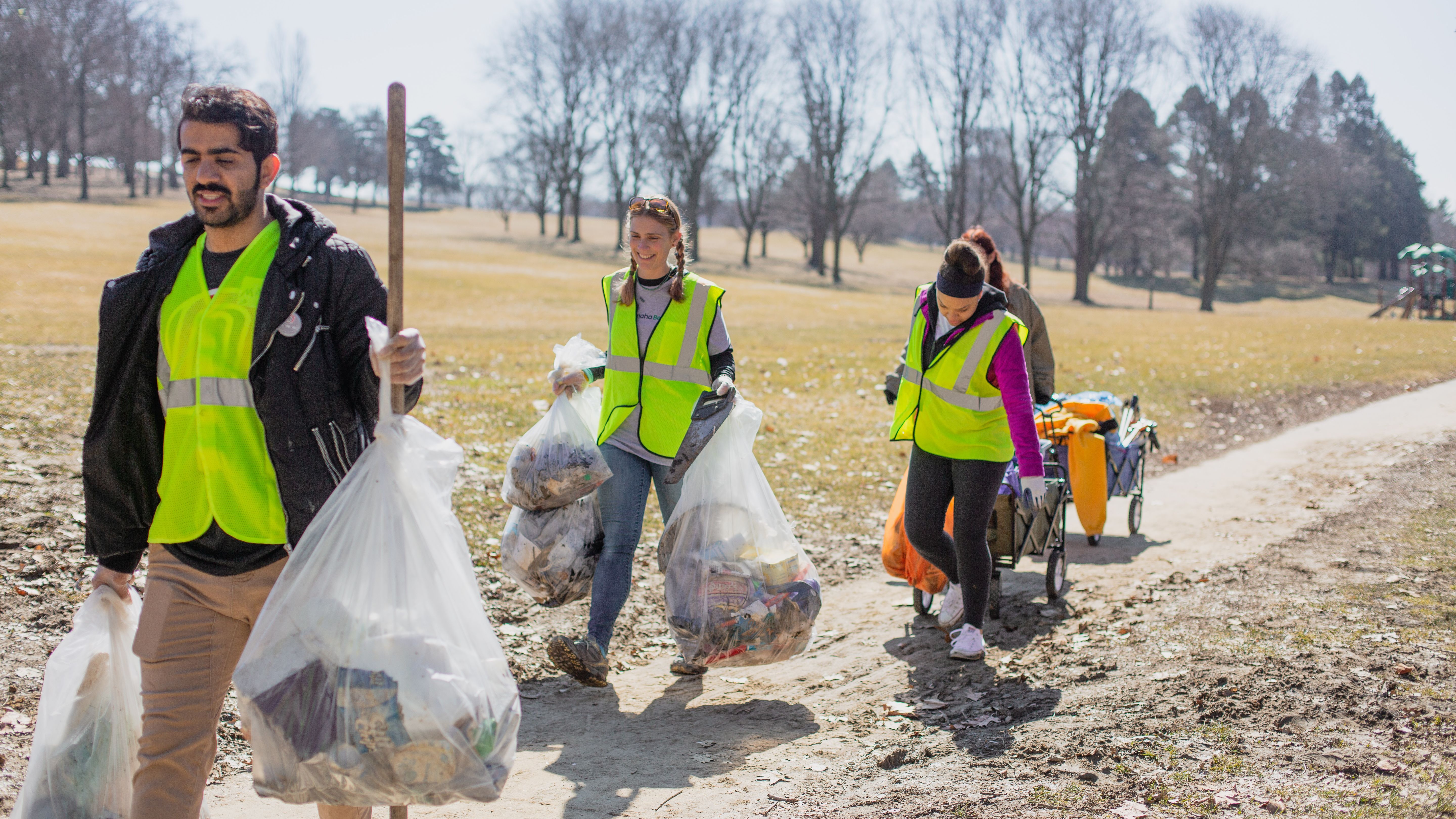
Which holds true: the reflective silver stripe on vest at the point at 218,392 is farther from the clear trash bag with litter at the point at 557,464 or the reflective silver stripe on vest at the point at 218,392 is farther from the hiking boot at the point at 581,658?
the hiking boot at the point at 581,658

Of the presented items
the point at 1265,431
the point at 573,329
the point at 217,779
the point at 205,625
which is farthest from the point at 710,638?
the point at 573,329

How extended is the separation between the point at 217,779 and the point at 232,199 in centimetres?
221

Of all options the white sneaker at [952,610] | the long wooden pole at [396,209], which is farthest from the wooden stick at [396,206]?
the white sneaker at [952,610]

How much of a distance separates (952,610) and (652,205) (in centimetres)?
238

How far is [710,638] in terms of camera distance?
4168 millimetres

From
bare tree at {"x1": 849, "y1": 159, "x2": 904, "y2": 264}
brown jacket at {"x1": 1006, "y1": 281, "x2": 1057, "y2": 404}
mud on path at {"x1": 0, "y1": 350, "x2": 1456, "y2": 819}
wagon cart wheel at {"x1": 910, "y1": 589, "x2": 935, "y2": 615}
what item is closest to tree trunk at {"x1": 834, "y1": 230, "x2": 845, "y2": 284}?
bare tree at {"x1": 849, "y1": 159, "x2": 904, "y2": 264}

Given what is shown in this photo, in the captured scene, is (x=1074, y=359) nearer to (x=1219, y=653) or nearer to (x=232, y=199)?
(x=1219, y=653)

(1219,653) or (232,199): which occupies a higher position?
(232,199)

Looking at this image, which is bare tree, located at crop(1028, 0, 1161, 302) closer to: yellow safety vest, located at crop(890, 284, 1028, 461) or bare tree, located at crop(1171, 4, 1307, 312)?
bare tree, located at crop(1171, 4, 1307, 312)

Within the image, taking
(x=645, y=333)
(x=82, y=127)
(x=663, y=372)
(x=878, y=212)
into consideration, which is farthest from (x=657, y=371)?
(x=878, y=212)

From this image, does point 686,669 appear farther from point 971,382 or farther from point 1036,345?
point 1036,345

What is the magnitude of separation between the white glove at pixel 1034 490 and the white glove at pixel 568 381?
6.30 ft

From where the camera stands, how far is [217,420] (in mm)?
2430

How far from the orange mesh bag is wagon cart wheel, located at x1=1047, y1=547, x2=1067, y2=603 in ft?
2.19
